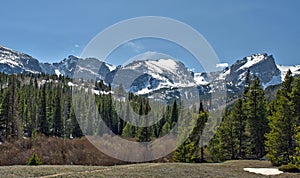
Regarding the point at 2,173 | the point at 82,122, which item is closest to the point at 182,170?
the point at 2,173

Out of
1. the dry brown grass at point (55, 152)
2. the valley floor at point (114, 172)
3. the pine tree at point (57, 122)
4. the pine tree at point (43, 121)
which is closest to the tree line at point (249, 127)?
the valley floor at point (114, 172)

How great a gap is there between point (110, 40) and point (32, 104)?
8166cm

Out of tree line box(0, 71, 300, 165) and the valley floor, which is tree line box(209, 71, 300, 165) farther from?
the valley floor

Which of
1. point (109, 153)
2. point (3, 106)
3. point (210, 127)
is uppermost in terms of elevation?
point (3, 106)

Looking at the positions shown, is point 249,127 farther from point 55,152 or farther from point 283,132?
point 55,152

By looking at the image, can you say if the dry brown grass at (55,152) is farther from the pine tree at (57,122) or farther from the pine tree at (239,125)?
the pine tree at (57,122)

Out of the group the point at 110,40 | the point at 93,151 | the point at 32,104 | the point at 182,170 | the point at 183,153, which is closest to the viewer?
the point at 182,170

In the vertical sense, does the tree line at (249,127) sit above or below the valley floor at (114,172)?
above

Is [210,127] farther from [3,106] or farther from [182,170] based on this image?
[3,106]

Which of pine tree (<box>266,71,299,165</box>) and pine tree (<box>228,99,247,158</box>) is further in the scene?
pine tree (<box>228,99,247,158</box>)

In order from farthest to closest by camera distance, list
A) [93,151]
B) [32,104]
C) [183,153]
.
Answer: [32,104] < [93,151] < [183,153]

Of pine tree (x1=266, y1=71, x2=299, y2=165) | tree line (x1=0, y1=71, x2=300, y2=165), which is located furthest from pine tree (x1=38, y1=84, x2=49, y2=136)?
pine tree (x1=266, y1=71, x2=299, y2=165)

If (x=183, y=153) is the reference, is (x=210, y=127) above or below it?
above

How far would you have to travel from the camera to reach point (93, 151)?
56.8 meters
